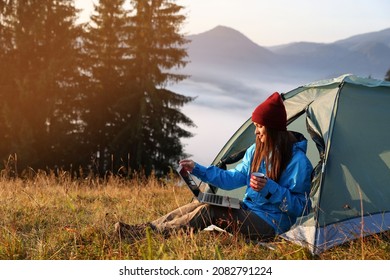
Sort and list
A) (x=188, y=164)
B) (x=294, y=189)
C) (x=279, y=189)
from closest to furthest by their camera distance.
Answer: (x=279, y=189)
(x=294, y=189)
(x=188, y=164)

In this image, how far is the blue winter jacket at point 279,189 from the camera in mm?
4230

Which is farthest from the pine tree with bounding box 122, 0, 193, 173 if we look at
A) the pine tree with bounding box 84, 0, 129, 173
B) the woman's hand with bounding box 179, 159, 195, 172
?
the woman's hand with bounding box 179, 159, 195, 172

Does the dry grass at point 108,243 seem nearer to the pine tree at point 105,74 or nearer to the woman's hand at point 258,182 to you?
the woman's hand at point 258,182

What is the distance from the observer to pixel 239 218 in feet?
14.4

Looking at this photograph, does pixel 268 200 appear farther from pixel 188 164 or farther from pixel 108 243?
pixel 108 243

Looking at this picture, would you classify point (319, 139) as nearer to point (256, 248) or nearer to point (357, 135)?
point (357, 135)

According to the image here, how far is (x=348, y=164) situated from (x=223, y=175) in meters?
1.18

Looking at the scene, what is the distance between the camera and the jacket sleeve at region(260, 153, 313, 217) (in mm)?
4215

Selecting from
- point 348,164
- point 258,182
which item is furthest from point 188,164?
point 348,164

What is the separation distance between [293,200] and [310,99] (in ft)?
5.40

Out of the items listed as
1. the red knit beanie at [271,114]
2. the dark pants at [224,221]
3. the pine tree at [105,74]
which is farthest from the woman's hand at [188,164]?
the pine tree at [105,74]

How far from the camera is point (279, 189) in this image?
13.7 feet

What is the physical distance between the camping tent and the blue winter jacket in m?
0.14
